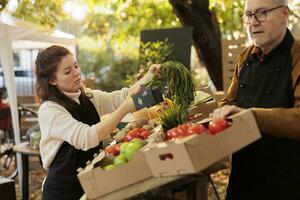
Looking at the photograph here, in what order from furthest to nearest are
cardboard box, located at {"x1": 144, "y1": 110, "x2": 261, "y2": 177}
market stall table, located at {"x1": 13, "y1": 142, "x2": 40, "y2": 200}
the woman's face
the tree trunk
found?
the tree trunk < market stall table, located at {"x1": 13, "y1": 142, "x2": 40, "y2": 200} < the woman's face < cardboard box, located at {"x1": 144, "y1": 110, "x2": 261, "y2": 177}

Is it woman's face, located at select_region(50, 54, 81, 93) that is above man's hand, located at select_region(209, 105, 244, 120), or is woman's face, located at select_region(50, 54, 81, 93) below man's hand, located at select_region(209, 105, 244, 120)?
above

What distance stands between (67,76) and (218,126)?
3.70 feet

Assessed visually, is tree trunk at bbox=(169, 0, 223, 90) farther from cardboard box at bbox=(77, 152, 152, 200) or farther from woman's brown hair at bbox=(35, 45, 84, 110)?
cardboard box at bbox=(77, 152, 152, 200)

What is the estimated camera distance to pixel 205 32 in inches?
262

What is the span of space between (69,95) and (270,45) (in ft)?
3.96

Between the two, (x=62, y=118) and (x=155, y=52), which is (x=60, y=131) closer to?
(x=62, y=118)

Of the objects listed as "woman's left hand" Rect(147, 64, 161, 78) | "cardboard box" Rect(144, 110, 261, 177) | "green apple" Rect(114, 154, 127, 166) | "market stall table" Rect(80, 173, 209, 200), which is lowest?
"market stall table" Rect(80, 173, 209, 200)

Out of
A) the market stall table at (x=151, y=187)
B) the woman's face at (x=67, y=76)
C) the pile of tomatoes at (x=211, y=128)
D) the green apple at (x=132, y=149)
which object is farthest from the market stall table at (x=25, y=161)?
the pile of tomatoes at (x=211, y=128)

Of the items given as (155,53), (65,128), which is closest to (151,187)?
(65,128)

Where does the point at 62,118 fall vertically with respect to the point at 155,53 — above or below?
below

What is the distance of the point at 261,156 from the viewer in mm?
2367

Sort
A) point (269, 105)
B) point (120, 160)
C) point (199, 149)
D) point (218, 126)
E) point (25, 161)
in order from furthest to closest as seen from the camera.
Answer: point (25, 161), point (269, 105), point (120, 160), point (218, 126), point (199, 149)

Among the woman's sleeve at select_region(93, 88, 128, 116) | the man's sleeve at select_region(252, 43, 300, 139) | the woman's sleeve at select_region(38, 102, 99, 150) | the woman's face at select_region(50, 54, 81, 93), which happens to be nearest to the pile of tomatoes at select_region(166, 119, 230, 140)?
the man's sleeve at select_region(252, 43, 300, 139)

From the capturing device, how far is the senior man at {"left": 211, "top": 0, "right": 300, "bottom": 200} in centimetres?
210
